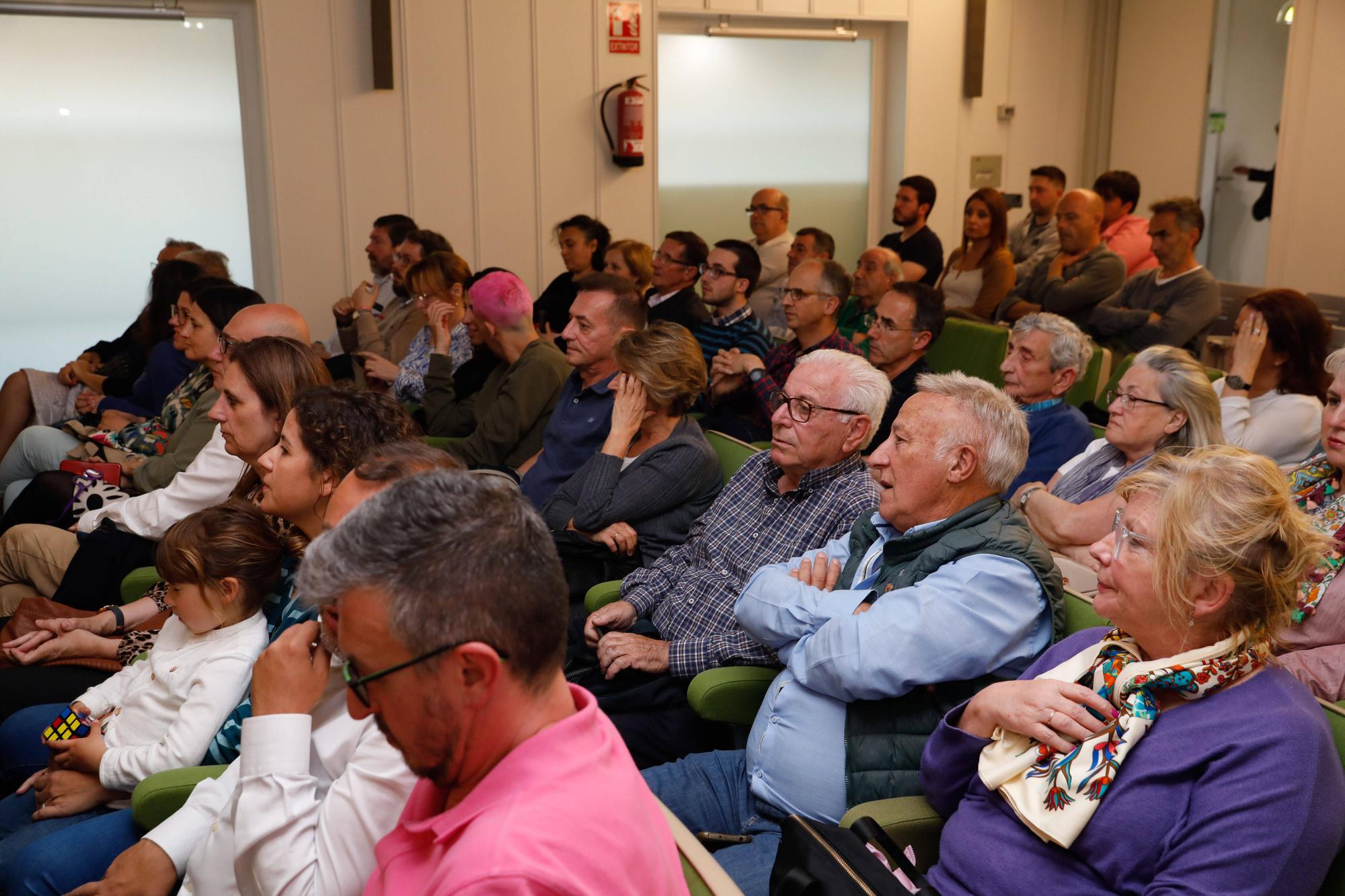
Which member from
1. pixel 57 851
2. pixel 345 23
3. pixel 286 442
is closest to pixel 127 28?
pixel 345 23

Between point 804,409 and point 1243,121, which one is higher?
point 1243,121

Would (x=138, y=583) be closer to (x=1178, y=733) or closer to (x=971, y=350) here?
(x=1178, y=733)

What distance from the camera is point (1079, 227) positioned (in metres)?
6.55

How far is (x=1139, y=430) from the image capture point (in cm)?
317

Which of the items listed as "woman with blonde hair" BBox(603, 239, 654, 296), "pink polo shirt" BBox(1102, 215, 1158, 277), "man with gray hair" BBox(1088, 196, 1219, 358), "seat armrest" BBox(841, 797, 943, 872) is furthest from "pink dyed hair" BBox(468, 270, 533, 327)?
"pink polo shirt" BBox(1102, 215, 1158, 277)

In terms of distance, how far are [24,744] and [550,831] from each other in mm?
1892

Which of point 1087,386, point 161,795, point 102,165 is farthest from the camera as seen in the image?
point 102,165

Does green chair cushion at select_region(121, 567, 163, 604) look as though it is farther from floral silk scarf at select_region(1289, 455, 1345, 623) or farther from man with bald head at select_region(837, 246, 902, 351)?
man with bald head at select_region(837, 246, 902, 351)

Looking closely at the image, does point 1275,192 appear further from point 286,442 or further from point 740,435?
point 286,442

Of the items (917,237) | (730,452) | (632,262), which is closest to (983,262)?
(917,237)

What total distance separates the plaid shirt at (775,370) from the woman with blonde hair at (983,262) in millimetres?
2184

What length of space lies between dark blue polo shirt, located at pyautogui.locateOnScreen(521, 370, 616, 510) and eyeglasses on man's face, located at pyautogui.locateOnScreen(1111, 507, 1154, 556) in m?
2.18

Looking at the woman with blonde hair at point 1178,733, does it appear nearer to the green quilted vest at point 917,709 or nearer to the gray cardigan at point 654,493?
the green quilted vest at point 917,709

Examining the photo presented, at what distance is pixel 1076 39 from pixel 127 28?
22.2ft
